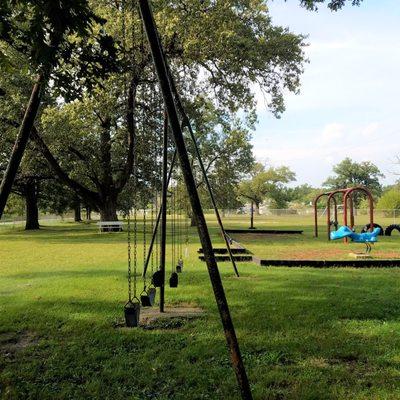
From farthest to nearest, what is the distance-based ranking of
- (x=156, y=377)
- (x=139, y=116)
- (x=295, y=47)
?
1. (x=139, y=116)
2. (x=295, y=47)
3. (x=156, y=377)

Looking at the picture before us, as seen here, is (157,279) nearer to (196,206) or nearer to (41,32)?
(196,206)

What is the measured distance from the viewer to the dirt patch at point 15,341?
5139 millimetres

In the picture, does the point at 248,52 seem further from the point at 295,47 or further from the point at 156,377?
the point at 156,377

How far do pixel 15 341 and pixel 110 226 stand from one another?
23.1 m

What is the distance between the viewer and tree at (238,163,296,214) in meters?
74.7

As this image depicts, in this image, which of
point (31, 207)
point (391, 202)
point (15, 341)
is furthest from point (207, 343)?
point (391, 202)

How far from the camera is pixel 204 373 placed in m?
4.25

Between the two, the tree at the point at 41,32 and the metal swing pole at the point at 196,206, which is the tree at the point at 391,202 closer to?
the tree at the point at 41,32

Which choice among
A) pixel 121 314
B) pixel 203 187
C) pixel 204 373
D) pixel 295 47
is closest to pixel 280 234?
pixel 295 47

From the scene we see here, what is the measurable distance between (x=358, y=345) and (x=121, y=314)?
3.18 metres

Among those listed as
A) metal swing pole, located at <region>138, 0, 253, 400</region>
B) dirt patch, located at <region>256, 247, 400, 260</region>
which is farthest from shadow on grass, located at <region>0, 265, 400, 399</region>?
dirt patch, located at <region>256, 247, 400, 260</region>

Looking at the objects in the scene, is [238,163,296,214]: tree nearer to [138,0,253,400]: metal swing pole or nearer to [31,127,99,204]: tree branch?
[31,127,99,204]: tree branch

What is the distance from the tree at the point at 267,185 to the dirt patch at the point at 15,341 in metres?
66.6

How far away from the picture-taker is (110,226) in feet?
92.8
